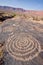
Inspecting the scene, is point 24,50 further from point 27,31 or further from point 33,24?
point 33,24

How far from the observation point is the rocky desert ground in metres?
3.10

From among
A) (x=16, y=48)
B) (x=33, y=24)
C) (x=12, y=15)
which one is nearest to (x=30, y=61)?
(x=16, y=48)

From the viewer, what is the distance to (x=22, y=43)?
3.57 meters

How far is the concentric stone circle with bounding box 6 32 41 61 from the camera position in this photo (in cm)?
318

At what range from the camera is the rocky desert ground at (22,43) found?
10.2ft

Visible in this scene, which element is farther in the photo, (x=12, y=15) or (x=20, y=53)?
(x=12, y=15)

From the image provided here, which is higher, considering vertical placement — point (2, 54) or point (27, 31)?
point (27, 31)

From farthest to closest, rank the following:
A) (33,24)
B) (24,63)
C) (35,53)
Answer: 1. (33,24)
2. (35,53)
3. (24,63)

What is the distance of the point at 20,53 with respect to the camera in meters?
3.27

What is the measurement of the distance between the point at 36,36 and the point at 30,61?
3.13ft

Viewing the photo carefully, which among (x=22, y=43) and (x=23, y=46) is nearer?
(x=23, y=46)

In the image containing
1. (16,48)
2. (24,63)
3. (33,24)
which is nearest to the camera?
(24,63)

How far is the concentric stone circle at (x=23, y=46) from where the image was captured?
10.4ft

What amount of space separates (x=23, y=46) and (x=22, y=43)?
0.13 meters
